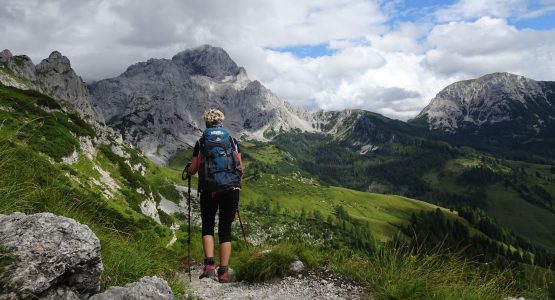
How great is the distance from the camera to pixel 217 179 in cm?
1045

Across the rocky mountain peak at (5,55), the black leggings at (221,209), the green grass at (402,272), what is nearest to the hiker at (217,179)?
the black leggings at (221,209)

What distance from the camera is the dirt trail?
32.5ft

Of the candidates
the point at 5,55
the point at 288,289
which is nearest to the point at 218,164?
the point at 288,289

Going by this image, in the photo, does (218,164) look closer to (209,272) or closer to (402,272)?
(209,272)

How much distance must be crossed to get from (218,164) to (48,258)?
543 cm

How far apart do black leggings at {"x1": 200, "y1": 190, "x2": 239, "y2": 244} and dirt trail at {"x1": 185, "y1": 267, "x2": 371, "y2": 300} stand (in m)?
1.34

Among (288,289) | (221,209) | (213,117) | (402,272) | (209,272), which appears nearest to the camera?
(402,272)

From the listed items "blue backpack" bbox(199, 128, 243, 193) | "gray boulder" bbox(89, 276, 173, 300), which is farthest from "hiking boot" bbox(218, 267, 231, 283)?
"gray boulder" bbox(89, 276, 173, 300)

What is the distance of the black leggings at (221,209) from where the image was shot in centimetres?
1087

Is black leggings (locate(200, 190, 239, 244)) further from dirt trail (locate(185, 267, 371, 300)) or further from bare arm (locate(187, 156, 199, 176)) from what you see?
dirt trail (locate(185, 267, 371, 300))

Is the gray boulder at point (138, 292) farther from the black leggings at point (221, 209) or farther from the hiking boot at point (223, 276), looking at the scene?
the hiking boot at point (223, 276)

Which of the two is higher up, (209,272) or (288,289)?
(209,272)

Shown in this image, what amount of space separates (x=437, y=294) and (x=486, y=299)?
102cm

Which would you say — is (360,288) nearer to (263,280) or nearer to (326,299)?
(326,299)
